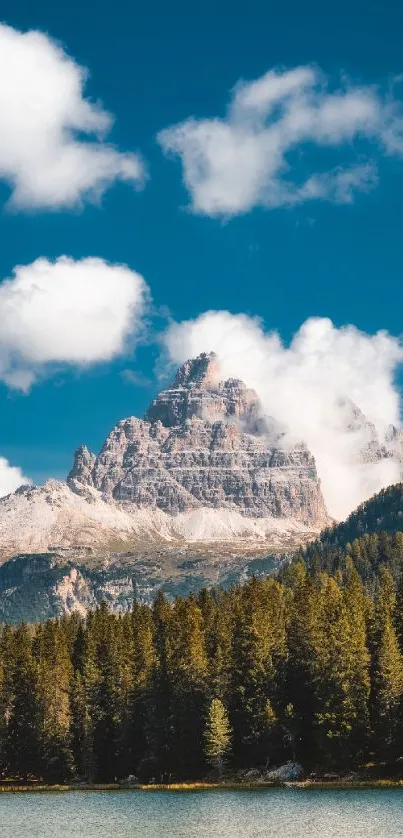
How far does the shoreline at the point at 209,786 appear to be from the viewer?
3871 inches

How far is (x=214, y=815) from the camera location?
290ft

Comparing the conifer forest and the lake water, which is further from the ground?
the conifer forest

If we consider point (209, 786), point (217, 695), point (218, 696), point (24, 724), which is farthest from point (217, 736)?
point (24, 724)

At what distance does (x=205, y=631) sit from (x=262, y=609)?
992cm

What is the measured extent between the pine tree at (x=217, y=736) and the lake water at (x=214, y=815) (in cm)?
598

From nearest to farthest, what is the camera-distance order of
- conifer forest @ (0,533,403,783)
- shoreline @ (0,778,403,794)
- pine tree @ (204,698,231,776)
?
shoreline @ (0,778,403,794)
conifer forest @ (0,533,403,783)
pine tree @ (204,698,231,776)

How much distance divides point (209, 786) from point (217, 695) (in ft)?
32.7

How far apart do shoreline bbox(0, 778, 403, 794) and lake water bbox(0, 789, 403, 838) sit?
2.26 meters

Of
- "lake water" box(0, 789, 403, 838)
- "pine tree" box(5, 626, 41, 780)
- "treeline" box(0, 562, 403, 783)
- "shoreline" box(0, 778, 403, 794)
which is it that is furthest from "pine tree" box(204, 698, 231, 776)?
"pine tree" box(5, 626, 41, 780)

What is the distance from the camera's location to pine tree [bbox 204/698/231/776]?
10881 centimetres

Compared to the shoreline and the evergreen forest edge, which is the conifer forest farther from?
the shoreline

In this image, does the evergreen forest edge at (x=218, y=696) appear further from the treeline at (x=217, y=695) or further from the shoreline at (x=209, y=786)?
the shoreline at (x=209, y=786)

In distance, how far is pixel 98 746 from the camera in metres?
122

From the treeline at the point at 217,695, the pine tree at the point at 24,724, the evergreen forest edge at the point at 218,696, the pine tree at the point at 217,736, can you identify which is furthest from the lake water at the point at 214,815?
the pine tree at the point at 24,724
